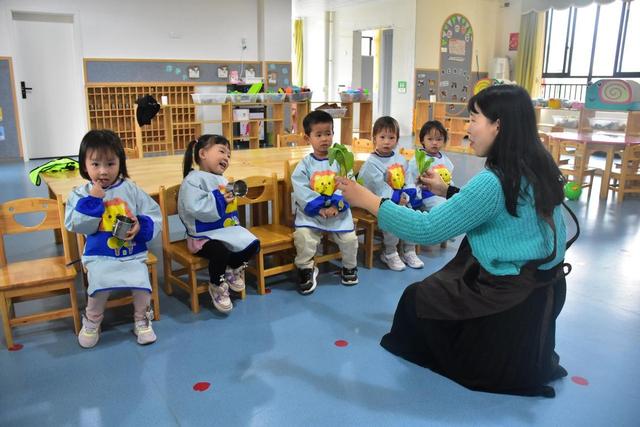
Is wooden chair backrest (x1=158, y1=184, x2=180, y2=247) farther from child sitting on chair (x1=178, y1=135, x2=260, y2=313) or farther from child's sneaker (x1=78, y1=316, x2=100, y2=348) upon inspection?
child's sneaker (x1=78, y1=316, x2=100, y2=348)

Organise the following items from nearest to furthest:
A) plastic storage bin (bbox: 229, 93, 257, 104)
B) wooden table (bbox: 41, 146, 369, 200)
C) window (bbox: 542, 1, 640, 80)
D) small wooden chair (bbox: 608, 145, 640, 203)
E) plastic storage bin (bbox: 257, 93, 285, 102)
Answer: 1. wooden table (bbox: 41, 146, 369, 200)
2. small wooden chair (bbox: 608, 145, 640, 203)
3. plastic storage bin (bbox: 229, 93, 257, 104)
4. plastic storage bin (bbox: 257, 93, 285, 102)
5. window (bbox: 542, 1, 640, 80)

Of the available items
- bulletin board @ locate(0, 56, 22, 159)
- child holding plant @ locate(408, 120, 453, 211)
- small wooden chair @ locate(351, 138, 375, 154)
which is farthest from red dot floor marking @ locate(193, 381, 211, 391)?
bulletin board @ locate(0, 56, 22, 159)

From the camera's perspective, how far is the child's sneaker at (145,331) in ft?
7.75

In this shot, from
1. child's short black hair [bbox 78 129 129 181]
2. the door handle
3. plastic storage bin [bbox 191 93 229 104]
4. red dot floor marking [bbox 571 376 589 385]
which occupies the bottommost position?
red dot floor marking [bbox 571 376 589 385]

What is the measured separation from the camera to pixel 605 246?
387 cm

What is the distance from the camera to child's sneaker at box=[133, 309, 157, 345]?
236 cm

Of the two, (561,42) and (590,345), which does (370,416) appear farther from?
(561,42)

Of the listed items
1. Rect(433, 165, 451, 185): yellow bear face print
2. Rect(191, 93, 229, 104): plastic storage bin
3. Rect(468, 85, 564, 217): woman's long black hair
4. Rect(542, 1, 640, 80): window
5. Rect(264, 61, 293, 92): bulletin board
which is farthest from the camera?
Rect(542, 1, 640, 80): window

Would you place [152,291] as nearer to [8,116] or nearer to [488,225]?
[488,225]

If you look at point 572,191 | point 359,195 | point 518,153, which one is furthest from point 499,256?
point 572,191

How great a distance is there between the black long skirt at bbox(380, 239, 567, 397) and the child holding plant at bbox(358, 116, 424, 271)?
1.14 metres

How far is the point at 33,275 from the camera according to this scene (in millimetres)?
2324

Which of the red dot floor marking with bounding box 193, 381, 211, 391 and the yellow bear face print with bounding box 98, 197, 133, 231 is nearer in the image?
the red dot floor marking with bounding box 193, 381, 211, 391

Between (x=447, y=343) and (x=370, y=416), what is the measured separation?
0.45m
